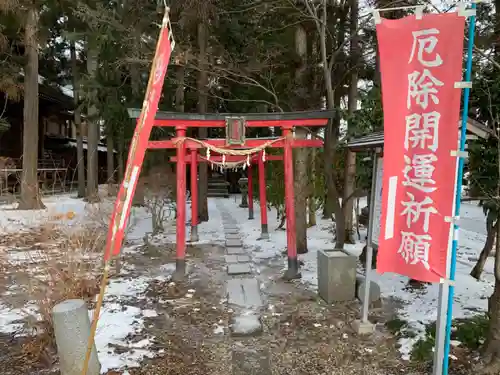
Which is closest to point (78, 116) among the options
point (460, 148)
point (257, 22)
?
point (257, 22)

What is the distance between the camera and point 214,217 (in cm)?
1481

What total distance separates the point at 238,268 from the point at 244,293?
1.51 metres

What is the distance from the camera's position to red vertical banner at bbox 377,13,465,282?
122 inches

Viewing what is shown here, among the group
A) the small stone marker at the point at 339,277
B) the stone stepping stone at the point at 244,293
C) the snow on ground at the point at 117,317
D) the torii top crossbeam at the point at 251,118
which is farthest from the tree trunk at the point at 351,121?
the snow on ground at the point at 117,317

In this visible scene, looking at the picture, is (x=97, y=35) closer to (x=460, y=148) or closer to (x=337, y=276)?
(x=337, y=276)

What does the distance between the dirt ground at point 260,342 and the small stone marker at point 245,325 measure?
0.08 meters

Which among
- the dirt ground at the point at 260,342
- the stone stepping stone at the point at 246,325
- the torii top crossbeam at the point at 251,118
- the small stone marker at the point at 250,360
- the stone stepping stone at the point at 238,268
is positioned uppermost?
the torii top crossbeam at the point at 251,118

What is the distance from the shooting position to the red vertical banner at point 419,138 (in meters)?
3.09

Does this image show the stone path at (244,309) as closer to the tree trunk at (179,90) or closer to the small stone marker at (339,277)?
the small stone marker at (339,277)

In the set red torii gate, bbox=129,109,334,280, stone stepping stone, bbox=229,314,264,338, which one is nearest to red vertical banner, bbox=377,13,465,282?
stone stepping stone, bbox=229,314,264,338

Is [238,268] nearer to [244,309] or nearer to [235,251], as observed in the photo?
[235,251]

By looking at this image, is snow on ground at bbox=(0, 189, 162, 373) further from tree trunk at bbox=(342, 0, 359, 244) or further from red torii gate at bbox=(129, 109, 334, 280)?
tree trunk at bbox=(342, 0, 359, 244)

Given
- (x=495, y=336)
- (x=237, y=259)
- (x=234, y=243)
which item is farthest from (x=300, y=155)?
(x=495, y=336)

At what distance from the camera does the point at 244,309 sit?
545 cm
